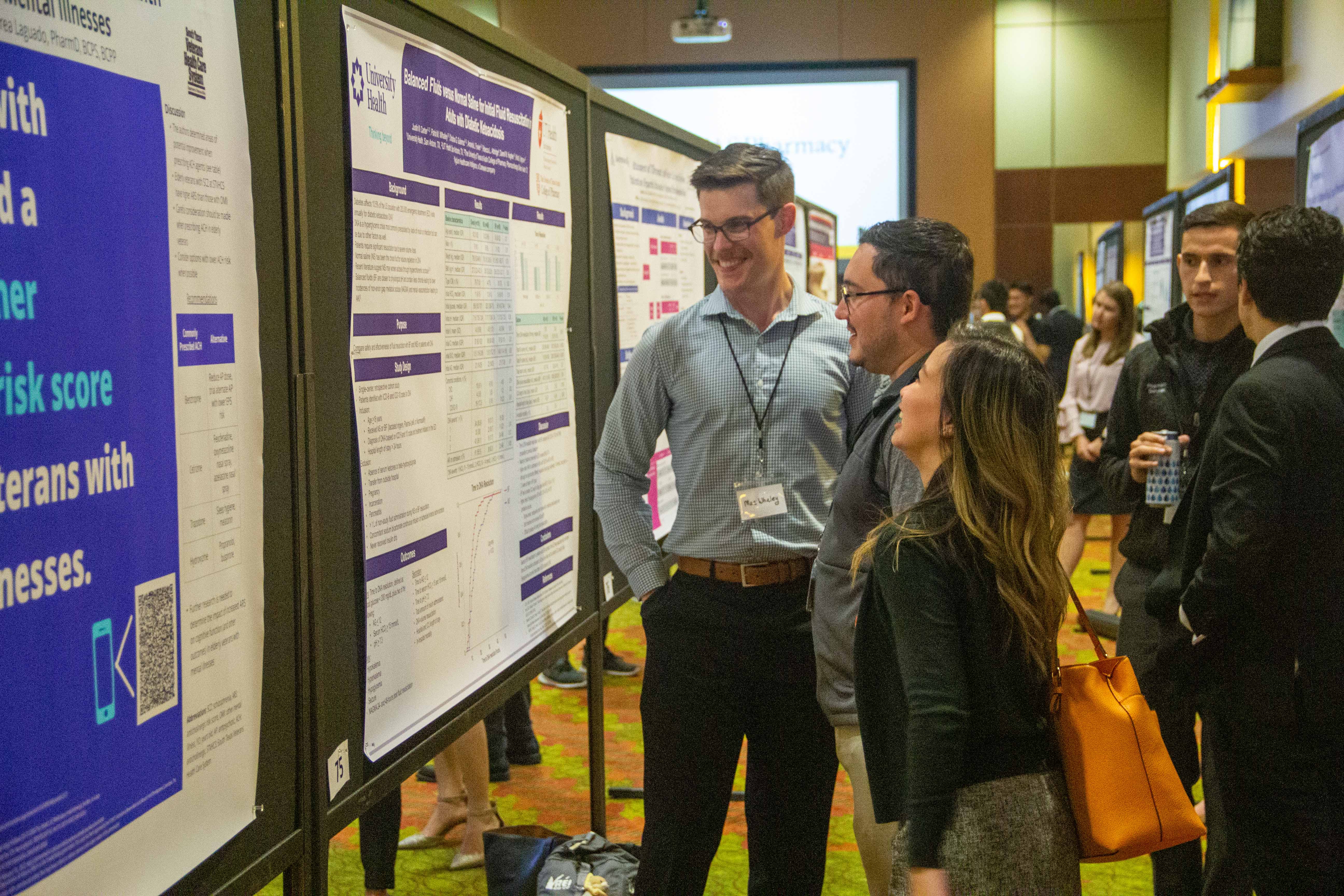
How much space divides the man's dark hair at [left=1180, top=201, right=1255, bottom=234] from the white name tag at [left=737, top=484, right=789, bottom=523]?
1.26m

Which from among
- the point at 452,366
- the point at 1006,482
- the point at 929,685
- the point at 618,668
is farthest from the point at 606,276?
the point at 618,668

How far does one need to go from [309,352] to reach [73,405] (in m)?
0.41

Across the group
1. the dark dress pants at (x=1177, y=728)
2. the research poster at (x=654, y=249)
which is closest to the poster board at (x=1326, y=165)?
the dark dress pants at (x=1177, y=728)

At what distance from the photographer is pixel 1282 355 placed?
2.02 meters

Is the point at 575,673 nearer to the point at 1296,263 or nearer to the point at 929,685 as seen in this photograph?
the point at 1296,263

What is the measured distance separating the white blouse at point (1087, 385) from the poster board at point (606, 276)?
3.48 m

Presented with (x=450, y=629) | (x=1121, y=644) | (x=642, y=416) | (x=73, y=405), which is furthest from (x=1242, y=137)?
(x=73, y=405)

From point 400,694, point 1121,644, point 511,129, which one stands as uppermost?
point 511,129

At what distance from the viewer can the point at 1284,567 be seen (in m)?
2.02

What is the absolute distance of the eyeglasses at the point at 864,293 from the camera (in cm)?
188

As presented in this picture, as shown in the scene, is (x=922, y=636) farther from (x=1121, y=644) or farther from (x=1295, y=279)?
(x=1121, y=644)

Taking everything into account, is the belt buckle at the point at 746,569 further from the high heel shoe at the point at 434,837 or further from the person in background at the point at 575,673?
the person in background at the point at 575,673

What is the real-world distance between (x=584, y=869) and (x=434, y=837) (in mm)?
1027

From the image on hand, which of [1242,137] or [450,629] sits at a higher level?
[1242,137]
